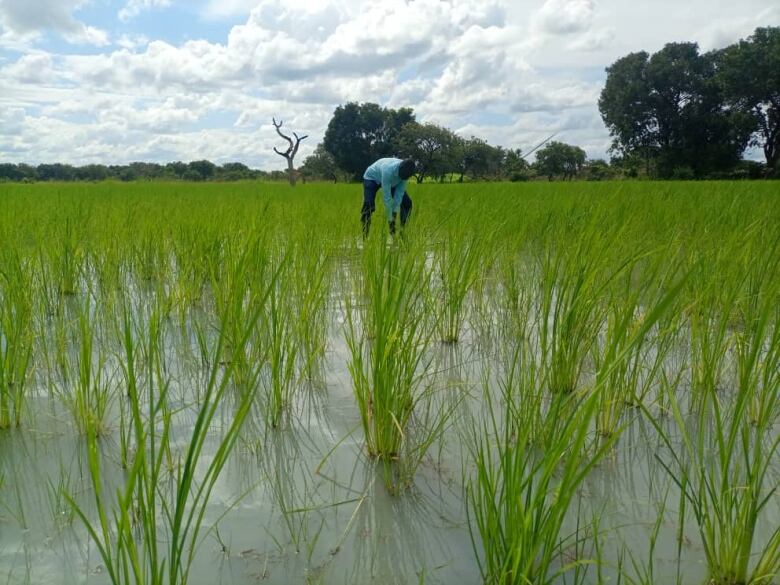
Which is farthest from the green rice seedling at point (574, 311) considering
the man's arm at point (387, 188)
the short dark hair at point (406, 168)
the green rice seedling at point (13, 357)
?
the man's arm at point (387, 188)

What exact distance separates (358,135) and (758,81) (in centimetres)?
2118

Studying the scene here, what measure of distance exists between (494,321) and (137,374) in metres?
1.64

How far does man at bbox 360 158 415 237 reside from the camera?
4.34 metres

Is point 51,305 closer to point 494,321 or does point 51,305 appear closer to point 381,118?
point 494,321

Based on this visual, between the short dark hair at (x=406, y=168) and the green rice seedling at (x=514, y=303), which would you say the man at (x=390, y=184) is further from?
the green rice seedling at (x=514, y=303)

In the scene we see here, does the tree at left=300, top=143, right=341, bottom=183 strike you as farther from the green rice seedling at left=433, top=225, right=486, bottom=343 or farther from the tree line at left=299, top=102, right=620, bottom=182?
the green rice seedling at left=433, top=225, right=486, bottom=343

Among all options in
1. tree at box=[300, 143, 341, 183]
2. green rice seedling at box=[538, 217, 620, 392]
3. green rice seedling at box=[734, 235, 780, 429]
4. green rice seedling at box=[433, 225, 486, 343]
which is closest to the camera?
green rice seedling at box=[734, 235, 780, 429]

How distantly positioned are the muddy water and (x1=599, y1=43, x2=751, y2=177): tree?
2641 cm

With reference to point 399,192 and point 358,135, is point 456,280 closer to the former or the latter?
point 399,192

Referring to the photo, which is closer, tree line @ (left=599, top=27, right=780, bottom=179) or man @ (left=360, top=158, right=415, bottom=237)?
man @ (left=360, top=158, right=415, bottom=237)

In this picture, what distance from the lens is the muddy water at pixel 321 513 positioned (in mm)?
1009

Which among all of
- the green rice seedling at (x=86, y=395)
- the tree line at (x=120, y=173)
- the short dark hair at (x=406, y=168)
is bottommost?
the green rice seedling at (x=86, y=395)

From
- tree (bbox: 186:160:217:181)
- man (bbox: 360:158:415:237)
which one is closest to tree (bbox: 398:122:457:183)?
tree (bbox: 186:160:217:181)

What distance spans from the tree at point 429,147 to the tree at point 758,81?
13574 millimetres
